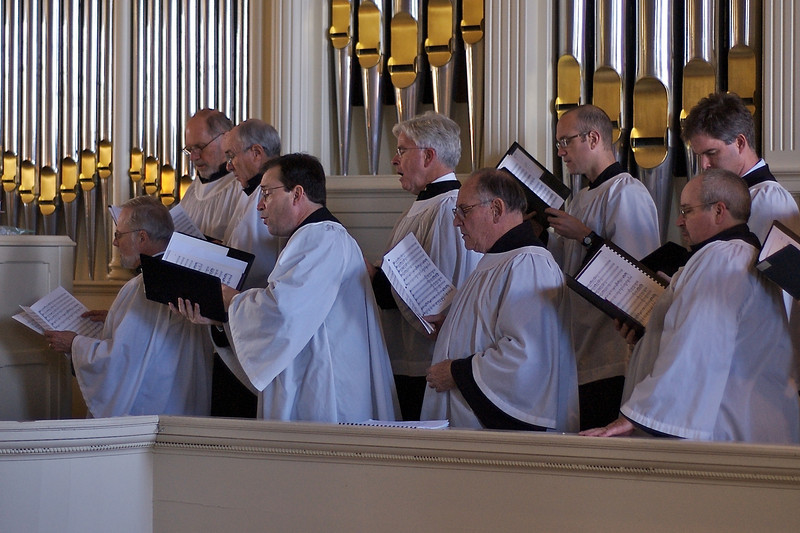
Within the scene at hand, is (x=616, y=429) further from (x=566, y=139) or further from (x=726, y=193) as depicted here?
(x=566, y=139)

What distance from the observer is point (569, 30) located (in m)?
5.96

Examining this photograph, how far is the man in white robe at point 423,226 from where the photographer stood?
15.6ft

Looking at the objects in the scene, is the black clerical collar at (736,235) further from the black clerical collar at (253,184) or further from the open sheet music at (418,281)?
the black clerical collar at (253,184)

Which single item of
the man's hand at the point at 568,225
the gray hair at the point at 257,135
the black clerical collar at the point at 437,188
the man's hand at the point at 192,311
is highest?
the gray hair at the point at 257,135

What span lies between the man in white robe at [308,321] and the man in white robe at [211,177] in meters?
1.24

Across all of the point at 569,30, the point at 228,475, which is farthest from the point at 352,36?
the point at 228,475

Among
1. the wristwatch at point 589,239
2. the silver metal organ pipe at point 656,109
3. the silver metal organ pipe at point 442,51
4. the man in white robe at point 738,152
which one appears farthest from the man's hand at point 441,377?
the silver metal organ pipe at point 442,51

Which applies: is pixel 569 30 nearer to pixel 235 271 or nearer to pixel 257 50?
pixel 257 50

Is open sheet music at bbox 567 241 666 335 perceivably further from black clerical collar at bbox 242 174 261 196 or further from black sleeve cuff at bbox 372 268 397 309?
black clerical collar at bbox 242 174 261 196

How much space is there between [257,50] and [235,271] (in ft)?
8.05

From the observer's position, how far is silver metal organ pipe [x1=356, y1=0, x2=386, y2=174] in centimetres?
633

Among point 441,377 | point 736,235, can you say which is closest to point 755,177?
point 736,235

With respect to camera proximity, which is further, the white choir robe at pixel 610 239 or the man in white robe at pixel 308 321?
the white choir robe at pixel 610 239

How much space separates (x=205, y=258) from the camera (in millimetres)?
4492
